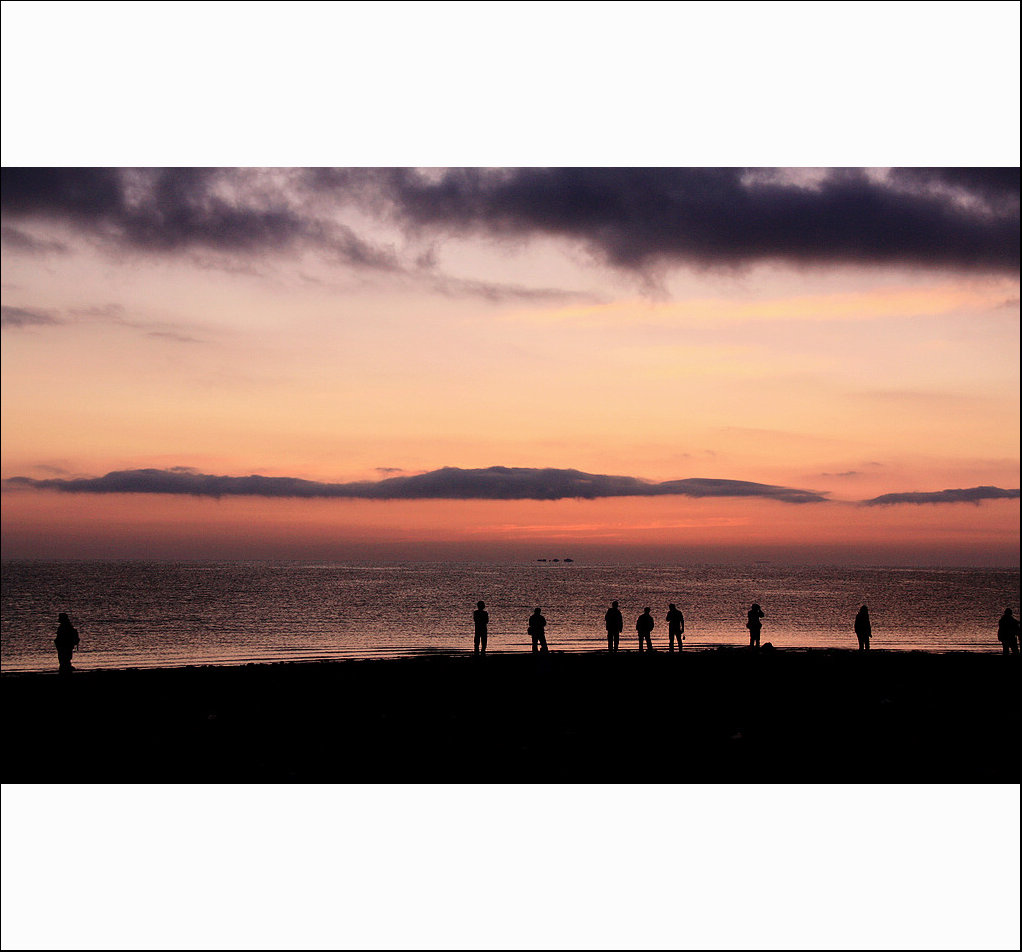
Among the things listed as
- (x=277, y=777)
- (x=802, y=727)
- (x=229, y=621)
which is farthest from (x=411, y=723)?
(x=229, y=621)

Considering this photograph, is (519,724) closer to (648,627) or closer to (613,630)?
(613,630)

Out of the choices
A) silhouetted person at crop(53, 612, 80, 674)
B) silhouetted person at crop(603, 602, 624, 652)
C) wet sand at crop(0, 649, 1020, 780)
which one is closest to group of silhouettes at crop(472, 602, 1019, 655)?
silhouetted person at crop(603, 602, 624, 652)

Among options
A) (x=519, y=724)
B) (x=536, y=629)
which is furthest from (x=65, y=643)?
(x=519, y=724)

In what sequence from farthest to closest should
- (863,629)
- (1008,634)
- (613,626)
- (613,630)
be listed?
(863,629) < (613,626) < (613,630) < (1008,634)

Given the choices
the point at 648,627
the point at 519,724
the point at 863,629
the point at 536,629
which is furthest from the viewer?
the point at 863,629

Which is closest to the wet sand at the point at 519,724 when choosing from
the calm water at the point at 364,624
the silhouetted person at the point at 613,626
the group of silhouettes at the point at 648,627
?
the group of silhouettes at the point at 648,627

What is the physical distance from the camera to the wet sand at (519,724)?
1352 cm

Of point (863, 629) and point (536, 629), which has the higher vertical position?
point (536, 629)

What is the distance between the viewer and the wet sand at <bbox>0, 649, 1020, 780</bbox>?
1352cm

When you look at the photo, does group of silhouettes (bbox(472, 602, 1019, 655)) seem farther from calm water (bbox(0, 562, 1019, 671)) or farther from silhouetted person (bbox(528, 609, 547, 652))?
calm water (bbox(0, 562, 1019, 671))

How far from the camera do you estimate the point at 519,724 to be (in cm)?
1703

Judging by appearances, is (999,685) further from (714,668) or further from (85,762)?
(85,762)

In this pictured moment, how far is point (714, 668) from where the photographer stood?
86.1 ft

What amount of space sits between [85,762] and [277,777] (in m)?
3.51
